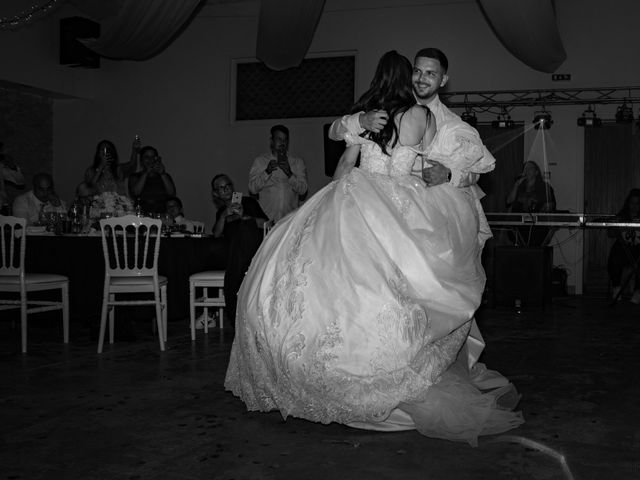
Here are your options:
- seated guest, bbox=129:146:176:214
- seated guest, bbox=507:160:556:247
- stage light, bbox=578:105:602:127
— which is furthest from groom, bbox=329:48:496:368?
stage light, bbox=578:105:602:127

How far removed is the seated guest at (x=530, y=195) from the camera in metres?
8.91

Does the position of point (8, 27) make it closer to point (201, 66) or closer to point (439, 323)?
point (201, 66)

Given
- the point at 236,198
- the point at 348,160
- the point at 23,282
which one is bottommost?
the point at 23,282

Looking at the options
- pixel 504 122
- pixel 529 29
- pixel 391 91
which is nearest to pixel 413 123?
pixel 391 91

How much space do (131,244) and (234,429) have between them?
261 cm

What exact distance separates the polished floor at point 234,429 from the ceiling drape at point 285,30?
4.54 m

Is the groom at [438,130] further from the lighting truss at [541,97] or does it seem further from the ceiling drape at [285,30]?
the lighting truss at [541,97]

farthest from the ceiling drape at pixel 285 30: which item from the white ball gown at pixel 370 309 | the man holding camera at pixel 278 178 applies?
the white ball gown at pixel 370 309

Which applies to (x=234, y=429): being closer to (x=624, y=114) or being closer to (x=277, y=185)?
(x=277, y=185)

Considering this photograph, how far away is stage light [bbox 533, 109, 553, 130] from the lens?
9406 mm

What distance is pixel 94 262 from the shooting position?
5258mm

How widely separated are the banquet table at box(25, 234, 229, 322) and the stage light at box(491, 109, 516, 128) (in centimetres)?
530

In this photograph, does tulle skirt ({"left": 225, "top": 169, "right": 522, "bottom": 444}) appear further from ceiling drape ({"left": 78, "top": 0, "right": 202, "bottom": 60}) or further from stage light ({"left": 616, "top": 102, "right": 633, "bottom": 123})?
stage light ({"left": 616, "top": 102, "right": 633, "bottom": 123})

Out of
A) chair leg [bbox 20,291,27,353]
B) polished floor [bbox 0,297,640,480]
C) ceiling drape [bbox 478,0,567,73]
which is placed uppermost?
ceiling drape [bbox 478,0,567,73]
